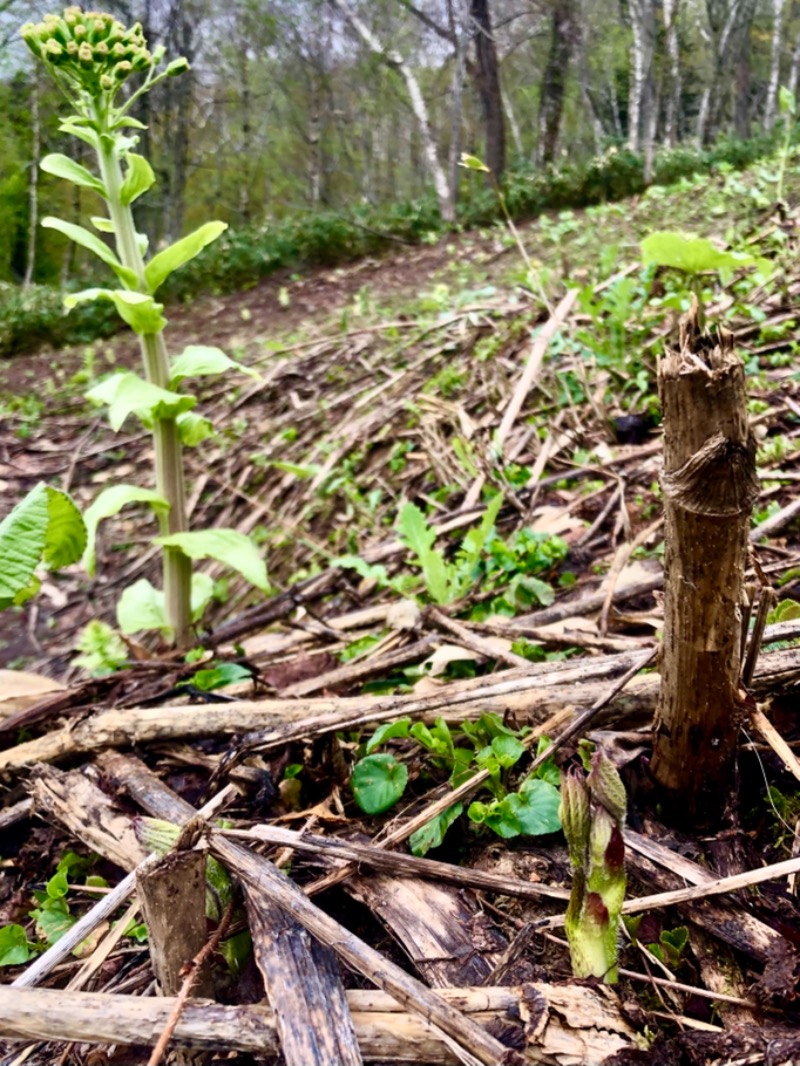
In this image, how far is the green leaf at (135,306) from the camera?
1802mm

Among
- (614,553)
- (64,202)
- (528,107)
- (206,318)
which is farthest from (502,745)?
(528,107)

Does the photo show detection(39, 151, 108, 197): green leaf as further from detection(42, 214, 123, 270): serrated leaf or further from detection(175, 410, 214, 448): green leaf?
detection(175, 410, 214, 448): green leaf

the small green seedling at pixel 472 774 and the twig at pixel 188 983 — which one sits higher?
the twig at pixel 188 983

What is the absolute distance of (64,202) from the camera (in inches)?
579

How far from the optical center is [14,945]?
1.06 metres

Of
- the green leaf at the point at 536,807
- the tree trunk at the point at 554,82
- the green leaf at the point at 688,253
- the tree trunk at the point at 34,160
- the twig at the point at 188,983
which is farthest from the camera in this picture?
the tree trunk at the point at 554,82

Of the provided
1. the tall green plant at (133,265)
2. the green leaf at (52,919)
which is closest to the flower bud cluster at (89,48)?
the tall green plant at (133,265)

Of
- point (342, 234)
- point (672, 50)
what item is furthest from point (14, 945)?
point (672, 50)

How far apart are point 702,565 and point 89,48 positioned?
1896mm

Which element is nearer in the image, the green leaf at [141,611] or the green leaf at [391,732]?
the green leaf at [391,732]

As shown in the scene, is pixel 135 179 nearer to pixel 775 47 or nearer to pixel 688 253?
pixel 688 253

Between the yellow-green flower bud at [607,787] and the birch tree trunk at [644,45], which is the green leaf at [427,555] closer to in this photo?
the yellow-green flower bud at [607,787]

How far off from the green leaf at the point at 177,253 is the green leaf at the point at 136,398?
258 millimetres

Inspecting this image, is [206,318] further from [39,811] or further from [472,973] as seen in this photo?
[472,973]
